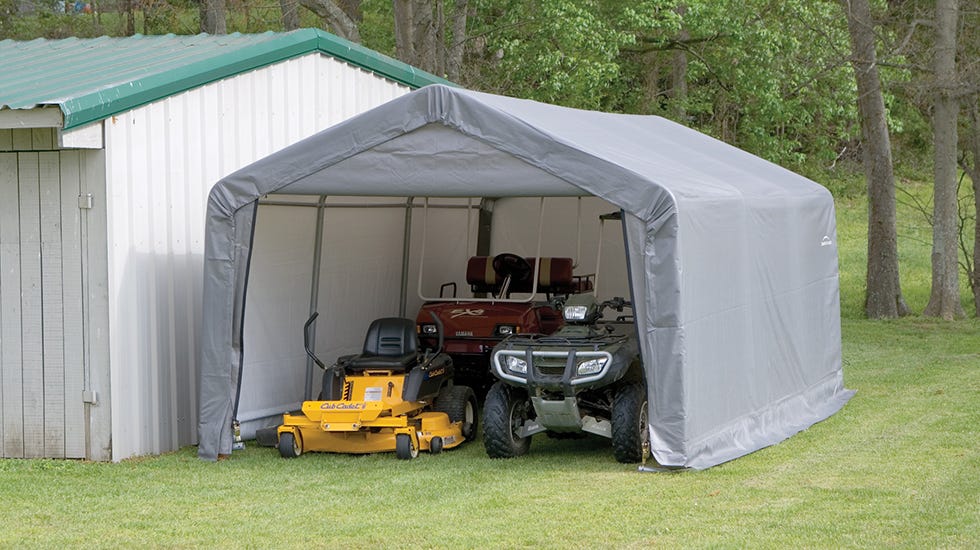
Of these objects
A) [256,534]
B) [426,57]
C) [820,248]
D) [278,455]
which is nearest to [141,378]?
[278,455]

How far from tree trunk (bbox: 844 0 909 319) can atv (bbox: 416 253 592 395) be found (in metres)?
8.05

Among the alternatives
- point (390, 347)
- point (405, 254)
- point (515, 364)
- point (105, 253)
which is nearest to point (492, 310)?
point (405, 254)

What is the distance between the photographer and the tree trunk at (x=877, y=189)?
65.6 feet

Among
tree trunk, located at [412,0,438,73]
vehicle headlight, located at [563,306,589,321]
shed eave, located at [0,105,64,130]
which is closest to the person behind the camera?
shed eave, located at [0,105,64,130]

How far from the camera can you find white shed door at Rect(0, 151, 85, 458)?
9.54 meters

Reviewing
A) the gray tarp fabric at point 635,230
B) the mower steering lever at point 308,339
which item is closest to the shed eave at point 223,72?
the gray tarp fabric at point 635,230

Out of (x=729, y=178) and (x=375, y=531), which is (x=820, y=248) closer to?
(x=729, y=178)

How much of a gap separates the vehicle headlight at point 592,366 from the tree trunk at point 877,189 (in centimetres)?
1226

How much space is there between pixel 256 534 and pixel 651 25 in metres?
17.0

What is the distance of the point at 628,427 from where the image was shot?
9.08m

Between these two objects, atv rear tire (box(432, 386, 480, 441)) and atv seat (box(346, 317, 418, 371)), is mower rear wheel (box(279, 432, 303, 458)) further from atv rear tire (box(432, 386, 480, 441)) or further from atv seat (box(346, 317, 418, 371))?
atv rear tire (box(432, 386, 480, 441))

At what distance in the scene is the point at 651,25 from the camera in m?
22.7

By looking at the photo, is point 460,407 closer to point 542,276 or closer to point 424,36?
point 542,276

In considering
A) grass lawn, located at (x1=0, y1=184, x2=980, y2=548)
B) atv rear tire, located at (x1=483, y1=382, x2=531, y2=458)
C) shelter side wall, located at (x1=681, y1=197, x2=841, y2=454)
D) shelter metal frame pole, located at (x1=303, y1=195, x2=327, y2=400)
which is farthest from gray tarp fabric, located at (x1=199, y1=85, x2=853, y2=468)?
shelter metal frame pole, located at (x1=303, y1=195, x2=327, y2=400)
